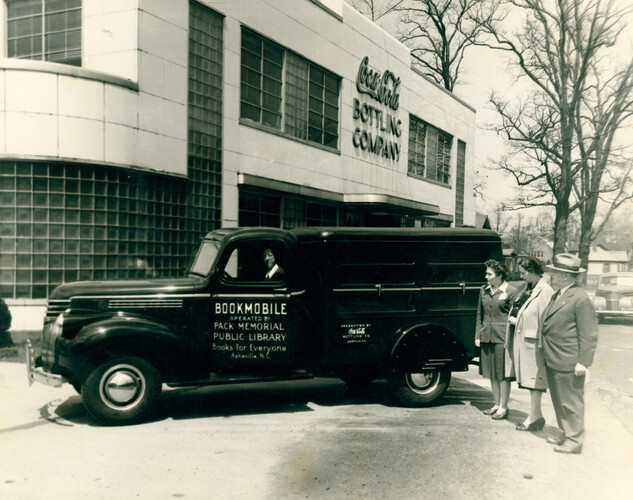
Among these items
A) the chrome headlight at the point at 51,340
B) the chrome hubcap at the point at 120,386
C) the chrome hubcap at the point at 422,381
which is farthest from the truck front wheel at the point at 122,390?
the chrome hubcap at the point at 422,381

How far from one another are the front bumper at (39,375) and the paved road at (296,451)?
1.48 ft

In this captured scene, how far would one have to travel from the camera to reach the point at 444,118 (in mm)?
Result: 27547

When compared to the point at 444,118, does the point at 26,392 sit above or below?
below

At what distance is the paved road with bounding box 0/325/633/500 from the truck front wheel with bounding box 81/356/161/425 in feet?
0.55

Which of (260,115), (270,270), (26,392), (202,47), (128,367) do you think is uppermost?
(202,47)

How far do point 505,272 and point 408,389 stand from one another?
179 centimetres

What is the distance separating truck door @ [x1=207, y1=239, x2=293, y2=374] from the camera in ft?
22.3

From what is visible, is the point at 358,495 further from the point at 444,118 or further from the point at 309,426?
the point at 444,118

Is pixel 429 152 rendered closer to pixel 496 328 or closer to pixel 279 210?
pixel 279 210

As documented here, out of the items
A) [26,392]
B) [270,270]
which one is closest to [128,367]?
[270,270]

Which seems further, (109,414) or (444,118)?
(444,118)

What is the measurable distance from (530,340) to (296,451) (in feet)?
8.96

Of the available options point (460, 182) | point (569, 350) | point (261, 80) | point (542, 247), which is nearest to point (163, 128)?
point (261, 80)

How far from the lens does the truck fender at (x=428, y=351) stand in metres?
7.37
